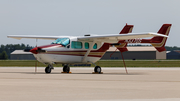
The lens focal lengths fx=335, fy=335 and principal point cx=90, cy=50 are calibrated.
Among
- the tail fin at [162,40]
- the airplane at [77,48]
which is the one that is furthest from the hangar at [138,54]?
the airplane at [77,48]

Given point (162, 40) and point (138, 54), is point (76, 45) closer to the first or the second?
point (162, 40)

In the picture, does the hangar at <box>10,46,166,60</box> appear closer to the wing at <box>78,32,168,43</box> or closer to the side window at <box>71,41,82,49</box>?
the wing at <box>78,32,168,43</box>

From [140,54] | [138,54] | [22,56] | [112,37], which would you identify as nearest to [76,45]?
[112,37]

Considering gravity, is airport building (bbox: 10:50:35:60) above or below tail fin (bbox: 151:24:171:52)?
below

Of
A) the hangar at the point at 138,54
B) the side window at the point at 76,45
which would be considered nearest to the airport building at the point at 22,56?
the hangar at the point at 138,54

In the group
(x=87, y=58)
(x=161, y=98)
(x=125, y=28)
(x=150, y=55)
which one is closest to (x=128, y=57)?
(x=150, y=55)

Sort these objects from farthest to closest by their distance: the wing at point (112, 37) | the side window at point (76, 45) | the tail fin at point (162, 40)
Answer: the tail fin at point (162, 40), the side window at point (76, 45), the wing at point (112, 37)

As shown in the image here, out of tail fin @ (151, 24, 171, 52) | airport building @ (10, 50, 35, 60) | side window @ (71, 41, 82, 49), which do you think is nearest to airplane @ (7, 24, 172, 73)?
side window @ (71, 41, 82, 49)

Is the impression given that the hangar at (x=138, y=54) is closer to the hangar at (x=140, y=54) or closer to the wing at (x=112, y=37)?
the hangar at (x=140, y=54)

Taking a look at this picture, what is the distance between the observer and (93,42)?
26.6 meters

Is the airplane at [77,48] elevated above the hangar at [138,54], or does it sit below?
above

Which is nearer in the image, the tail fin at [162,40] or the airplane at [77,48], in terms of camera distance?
the airplane at [77,48]

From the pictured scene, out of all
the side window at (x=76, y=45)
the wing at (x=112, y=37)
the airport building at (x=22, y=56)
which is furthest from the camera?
the airport building at (x=22, y=56)

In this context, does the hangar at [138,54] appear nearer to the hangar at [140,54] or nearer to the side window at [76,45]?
the hangar at [140,54]
